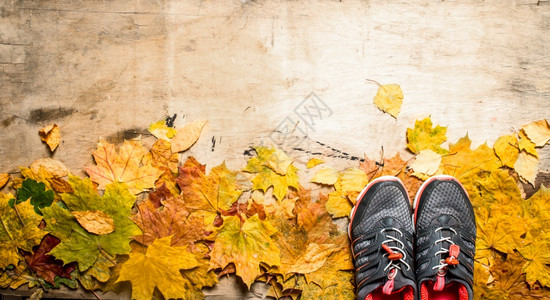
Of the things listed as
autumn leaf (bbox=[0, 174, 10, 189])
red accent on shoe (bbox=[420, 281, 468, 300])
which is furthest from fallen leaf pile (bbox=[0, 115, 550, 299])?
red accent on shoe (bbox=[420, 281, 468, 300])

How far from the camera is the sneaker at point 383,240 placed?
1.84 metres

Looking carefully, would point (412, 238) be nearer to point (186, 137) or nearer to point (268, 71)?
point (268, 71)

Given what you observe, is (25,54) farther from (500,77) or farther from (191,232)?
(500,77)

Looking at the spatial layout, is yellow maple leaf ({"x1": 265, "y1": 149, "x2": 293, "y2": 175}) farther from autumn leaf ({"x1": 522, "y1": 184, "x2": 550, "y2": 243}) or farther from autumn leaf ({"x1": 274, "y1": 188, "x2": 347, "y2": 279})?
autumn leaf ({"x1": 522, "y1": 184, "x2": 550, "y2": 243})

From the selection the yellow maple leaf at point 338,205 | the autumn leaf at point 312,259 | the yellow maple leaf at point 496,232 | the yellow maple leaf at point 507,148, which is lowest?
the autumn leaf at point 312,259

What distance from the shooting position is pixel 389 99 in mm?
1951

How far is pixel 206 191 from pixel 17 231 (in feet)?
2.75

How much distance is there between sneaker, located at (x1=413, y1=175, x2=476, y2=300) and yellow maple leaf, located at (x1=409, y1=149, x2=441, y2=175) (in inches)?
1.8

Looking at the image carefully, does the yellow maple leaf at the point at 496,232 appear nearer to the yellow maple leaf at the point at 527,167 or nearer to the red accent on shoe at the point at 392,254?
the yellow maple leaf at the point at 527,167

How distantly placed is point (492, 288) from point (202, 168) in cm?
140

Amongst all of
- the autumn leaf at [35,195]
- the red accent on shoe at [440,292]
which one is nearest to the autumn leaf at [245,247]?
the red accent on shoe at [440,292]

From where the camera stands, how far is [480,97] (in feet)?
6.44

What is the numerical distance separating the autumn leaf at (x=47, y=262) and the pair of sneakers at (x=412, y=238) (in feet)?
4.23

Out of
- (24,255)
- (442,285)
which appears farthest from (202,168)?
(442,285)
